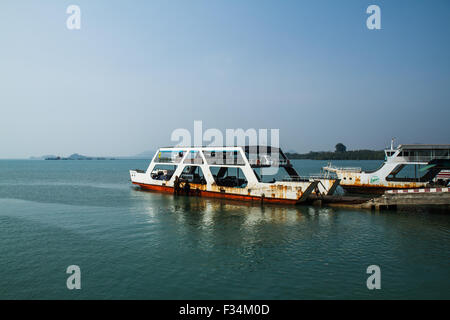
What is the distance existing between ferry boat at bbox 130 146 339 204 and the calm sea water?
2732 millimetres

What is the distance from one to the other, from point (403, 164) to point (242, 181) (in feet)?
65.6

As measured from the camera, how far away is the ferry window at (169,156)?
3772 cm

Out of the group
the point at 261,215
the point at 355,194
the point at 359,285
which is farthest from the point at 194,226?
the point at 355,194

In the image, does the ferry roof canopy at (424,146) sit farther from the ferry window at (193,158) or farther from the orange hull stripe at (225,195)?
the ferry window at (193,158)

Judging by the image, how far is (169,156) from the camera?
39125 millimetres

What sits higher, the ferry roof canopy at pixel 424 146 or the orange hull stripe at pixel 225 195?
the ferry roof canopy at pixel 424 146

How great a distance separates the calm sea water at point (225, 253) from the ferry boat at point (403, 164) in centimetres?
1120

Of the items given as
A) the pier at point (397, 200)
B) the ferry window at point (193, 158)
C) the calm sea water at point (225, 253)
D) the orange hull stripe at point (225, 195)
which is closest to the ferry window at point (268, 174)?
the orange hull stripe at point (225, 195)

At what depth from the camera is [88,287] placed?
11578mm

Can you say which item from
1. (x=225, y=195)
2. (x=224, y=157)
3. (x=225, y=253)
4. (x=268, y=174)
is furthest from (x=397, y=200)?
(x=268, y=174)

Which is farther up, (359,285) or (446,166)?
(446,166)

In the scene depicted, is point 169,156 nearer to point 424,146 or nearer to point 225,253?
point 225,253
